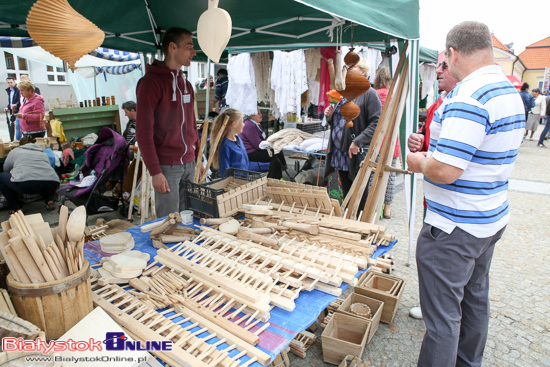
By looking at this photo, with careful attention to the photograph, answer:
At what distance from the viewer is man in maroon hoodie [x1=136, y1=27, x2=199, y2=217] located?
270 centimetres

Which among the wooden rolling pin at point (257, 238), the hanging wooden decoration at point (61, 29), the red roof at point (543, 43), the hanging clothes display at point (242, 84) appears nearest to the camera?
the hanging wooden decoration at point (61, 29)

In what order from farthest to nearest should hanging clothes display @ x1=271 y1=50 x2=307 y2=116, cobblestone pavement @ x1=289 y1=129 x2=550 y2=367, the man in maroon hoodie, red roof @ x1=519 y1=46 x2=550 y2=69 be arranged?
red roof @ x1=519 y1=46 x2=550 y2=69 → hanging clothes display @ x1=271 y1=50 x2=307 y2=116 → the man in maroon hoodie → cobblestone pavement @ x1=289 y1=129 x2=550 y2=367

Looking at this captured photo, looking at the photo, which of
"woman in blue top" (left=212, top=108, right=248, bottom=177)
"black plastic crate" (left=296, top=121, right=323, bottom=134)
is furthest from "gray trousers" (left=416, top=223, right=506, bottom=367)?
"black plastic crate" (left=296, top=121, right=323, bottom=134)

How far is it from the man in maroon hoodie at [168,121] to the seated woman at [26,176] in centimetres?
249

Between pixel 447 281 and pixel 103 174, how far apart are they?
412 cm

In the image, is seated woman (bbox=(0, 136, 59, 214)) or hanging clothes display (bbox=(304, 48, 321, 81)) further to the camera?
hanging clothes display (bbox=(304, 48, 321, 81))

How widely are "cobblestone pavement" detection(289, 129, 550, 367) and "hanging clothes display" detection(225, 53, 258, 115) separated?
304 centimetres

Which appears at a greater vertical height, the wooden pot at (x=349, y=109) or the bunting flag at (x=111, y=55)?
the bunting flag at (x=111, y=55)

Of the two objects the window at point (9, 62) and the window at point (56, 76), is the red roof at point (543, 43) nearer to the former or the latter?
the window at point (56, 76)

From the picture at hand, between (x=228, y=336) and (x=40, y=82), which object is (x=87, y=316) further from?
(x=40, y=82)

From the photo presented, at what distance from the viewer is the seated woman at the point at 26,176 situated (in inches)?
172

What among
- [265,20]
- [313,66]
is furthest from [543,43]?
[265,20]

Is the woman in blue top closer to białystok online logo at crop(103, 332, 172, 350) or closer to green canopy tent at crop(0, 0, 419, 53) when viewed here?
green canopy tent at crop(0, 0, 419, 53)

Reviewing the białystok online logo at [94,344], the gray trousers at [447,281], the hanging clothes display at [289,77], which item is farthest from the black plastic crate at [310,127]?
the białystok online logo at [94,344]
